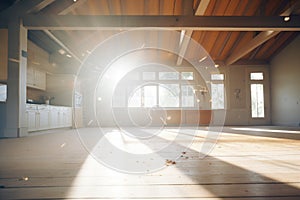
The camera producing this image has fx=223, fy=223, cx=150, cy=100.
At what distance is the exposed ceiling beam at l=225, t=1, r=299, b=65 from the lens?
5.83 metres

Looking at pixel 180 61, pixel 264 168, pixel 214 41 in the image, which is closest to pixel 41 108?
pixel 264 168

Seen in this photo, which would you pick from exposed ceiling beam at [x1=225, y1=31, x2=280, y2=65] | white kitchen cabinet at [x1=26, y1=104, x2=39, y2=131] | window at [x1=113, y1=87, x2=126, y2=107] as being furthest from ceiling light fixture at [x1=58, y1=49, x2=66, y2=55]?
exposed ceiling beam at [x1=225, y1=31, x2=280, y2=65]

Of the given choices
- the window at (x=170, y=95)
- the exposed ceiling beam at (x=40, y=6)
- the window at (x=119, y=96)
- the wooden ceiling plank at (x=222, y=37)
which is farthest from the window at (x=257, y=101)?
the exposed ceiling beam at (x=40, y=6)

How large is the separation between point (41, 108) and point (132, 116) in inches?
172

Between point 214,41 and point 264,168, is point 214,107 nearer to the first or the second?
point 214,41

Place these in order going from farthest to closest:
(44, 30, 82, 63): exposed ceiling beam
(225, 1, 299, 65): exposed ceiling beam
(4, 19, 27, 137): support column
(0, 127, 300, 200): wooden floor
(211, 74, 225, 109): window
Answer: (211, 74, 225, 109): window
(225, 1, 299, 65): exposed ceiling beam
(44, 30, 82, 63): exposed ceiling beam
(4, 19, 27, 137): support column
(0, 127, 300, 200): wooden floor

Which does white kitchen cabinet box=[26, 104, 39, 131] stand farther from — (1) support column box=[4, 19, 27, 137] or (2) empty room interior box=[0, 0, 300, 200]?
(1) support column box=[4, 19, 27, 137]

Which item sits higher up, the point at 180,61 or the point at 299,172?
the point at 180,61

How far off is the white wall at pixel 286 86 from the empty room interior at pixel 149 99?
0.04 m

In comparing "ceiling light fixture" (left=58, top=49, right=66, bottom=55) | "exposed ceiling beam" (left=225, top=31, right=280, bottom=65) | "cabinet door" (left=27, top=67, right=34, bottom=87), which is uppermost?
"exposed ceiling beam" (left=225, top=31, right=280, bottom=65)

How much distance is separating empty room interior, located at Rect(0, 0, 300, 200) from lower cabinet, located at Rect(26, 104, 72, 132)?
0.04m

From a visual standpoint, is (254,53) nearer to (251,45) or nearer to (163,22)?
(251,45)

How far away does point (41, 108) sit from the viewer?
209 inches

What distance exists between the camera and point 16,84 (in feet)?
14.2
